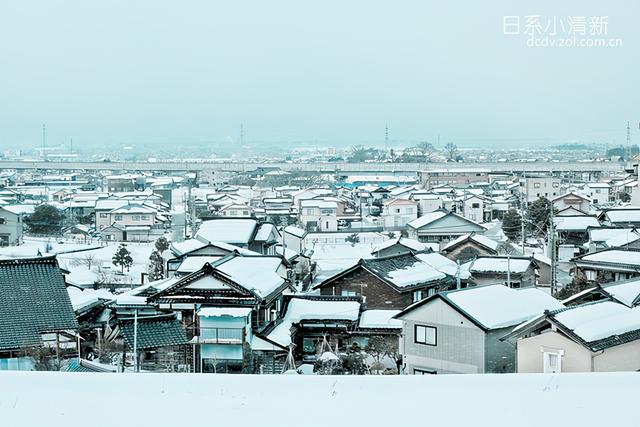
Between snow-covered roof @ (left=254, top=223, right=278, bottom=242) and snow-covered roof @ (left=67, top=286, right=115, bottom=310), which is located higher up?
snow-covered roof @ (left=254, top=223, right=278, bottom=242)

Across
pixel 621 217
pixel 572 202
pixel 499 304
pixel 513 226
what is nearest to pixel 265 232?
pixel 499 304

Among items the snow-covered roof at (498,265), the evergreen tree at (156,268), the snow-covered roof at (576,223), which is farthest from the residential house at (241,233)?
the snow-covered roof at (576,223)

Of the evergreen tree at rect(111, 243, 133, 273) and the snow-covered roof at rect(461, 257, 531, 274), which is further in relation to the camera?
the evergreen tree at rect(111, 243, 133, 273)

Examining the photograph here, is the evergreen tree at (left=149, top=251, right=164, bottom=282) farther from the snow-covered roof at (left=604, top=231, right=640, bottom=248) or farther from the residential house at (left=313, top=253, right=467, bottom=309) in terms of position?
the snow-covered roof at (left=604, top=231, right=640, bottom=248)

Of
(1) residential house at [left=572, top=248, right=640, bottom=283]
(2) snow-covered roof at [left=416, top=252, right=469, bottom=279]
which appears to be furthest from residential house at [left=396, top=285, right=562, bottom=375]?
(2) snow-covered roof at [left=416, top=252, right=469, bottom=279]

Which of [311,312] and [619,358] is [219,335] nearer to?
[311,312]
